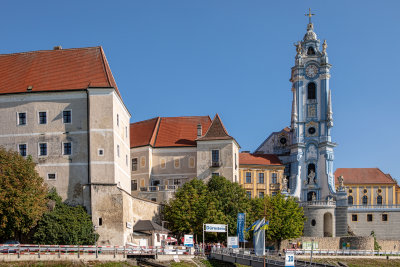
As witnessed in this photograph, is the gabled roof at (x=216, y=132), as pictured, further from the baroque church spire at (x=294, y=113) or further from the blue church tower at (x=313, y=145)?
the baroque church spire at (x=294, y=113)

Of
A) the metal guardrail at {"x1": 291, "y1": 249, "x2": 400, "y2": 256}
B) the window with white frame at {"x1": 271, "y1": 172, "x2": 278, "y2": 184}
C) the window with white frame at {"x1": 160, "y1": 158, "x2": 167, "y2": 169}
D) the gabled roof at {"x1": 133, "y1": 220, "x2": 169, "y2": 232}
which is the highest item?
the window with white frame at {"x1": 160, "y1": 158, "x2": 167, "y2": 169}

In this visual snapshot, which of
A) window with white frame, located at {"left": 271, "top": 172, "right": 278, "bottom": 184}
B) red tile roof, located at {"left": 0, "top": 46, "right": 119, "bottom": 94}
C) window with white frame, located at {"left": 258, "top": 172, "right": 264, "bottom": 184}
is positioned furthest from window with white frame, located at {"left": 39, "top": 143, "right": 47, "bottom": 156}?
window with white frame, located at {"left": 271, "top": 172, "right": 278, "bottom": 184}

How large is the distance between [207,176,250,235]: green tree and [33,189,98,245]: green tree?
1708cm

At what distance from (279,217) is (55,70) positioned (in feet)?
106

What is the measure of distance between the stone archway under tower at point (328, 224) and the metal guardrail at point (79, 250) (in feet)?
139

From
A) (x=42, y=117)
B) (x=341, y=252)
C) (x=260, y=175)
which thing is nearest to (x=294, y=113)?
(x=260, y=175)

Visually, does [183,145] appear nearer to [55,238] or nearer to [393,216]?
[55,238]

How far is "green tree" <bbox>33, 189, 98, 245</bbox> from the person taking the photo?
60062 mm

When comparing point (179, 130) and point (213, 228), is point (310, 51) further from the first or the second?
point (213, 228)

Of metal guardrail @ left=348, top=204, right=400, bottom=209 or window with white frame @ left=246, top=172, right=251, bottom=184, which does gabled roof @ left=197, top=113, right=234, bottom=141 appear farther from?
metal guardrail @ left=348, top=204, right=400, bottom=209

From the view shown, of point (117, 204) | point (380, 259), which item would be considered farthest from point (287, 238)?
point (117, 204)

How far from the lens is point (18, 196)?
186 feet

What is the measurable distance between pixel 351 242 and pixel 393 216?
20749 mm

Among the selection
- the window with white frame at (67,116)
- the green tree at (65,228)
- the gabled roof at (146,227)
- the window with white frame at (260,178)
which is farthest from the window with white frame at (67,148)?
the window with white frame at (260,178)
